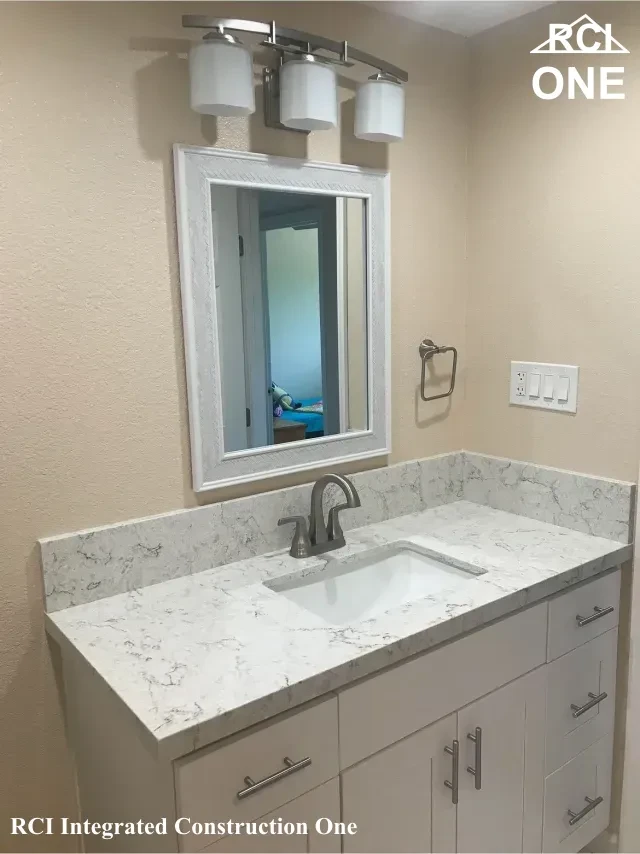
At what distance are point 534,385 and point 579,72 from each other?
31.5 inches

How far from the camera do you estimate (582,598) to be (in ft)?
5.49

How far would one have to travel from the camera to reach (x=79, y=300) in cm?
141

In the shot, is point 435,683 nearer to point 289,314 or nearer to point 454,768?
point 454,768

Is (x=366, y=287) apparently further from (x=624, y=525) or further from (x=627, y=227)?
(x=624, y=525)

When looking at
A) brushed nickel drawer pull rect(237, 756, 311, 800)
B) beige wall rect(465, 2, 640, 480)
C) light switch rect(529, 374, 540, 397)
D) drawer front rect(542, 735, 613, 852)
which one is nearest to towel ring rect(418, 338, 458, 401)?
beige wall rect(465, 2, 640, 480)

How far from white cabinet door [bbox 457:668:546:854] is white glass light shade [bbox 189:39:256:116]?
4.50ft

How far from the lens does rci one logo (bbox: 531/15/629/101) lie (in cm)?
165

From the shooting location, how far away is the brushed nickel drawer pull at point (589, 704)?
5.60 feet

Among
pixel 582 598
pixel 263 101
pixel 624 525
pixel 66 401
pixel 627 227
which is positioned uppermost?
pixel 263 101

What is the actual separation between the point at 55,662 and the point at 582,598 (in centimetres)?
123

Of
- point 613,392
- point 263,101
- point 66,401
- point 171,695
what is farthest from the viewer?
point 613,392

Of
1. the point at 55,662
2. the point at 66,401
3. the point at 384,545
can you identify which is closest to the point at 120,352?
the point at 66,401

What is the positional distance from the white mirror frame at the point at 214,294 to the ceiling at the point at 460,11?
42 cm

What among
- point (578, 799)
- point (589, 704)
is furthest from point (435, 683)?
point (578, 799)
